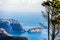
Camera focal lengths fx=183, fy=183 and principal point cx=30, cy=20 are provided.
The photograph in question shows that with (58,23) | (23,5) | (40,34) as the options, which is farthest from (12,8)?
(58,23)

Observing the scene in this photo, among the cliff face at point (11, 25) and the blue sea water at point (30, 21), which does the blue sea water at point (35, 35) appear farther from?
the cliff face at point (11, 25)

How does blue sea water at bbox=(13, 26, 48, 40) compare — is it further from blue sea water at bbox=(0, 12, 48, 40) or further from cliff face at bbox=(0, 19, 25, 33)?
cliff face at bbox=(0, 19, 25, 33)

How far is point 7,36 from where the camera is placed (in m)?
4.30

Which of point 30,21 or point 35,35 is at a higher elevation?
point 30,21

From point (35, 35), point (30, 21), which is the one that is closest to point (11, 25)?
point (30, 21)

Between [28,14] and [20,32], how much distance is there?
18.1 inches

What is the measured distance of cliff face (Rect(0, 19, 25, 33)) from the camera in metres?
4.28

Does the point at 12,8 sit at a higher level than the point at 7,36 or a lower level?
higher

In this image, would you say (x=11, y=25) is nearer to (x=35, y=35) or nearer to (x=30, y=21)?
(x=30, y=21)

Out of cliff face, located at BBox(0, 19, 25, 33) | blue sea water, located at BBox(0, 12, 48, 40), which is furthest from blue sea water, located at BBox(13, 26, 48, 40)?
cliff face, located at BBox(0, 19, 25, 33)

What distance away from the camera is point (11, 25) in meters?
4.31

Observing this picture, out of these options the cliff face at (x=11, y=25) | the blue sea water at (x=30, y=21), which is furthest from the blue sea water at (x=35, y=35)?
the cliff face at (x=11, y=25)

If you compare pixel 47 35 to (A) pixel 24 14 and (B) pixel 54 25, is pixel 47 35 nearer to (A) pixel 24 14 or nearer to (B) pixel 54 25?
(B) pixel 54 25

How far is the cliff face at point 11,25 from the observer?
428 cm
